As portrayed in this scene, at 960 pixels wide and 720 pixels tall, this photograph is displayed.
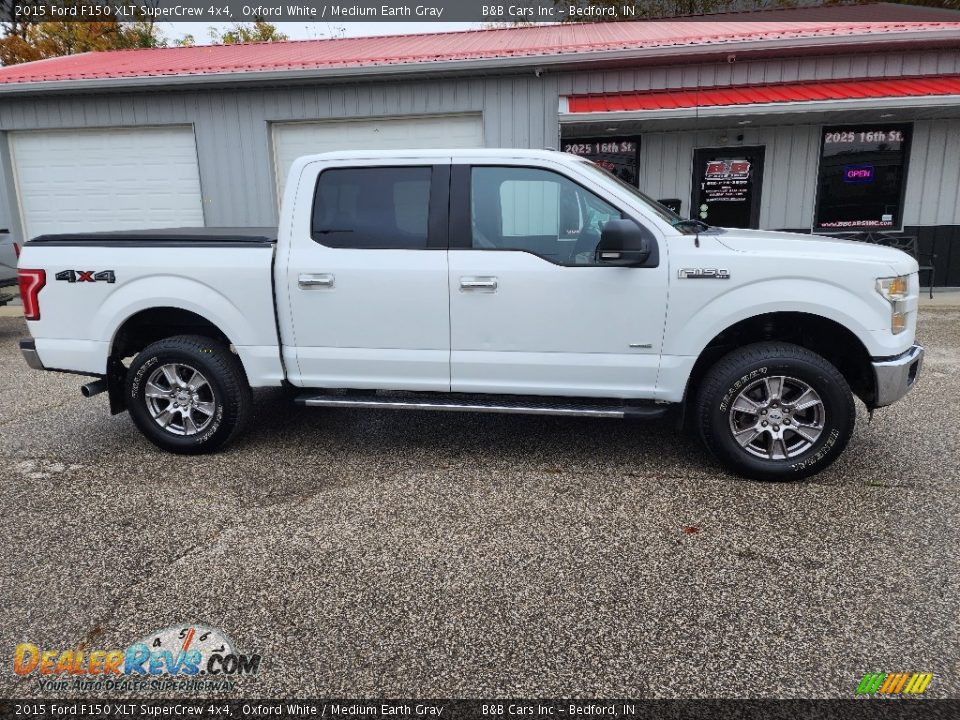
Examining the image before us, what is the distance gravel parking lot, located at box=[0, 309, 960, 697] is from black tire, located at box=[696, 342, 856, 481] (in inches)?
7.3

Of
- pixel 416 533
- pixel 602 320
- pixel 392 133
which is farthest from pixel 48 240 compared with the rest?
pixel 392 133

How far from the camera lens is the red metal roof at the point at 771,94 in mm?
9711

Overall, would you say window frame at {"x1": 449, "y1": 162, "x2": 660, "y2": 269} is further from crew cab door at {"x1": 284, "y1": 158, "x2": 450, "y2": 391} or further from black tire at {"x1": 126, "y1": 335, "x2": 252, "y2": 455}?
black tire at {"x1": 126, "y1": 335, "x2": 252, "y2": 455}

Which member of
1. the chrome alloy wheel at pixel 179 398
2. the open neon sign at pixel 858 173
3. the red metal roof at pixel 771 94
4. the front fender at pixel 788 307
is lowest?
the chrome alloy wheel at pixel 179 398

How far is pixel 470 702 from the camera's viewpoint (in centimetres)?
241

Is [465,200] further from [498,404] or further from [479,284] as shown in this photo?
[498,404]

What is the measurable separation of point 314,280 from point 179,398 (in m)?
1.35

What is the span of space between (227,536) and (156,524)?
1.56ft

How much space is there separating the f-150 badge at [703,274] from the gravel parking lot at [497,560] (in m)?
1.26

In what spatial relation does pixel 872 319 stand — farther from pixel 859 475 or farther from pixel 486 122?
pixel 486 122

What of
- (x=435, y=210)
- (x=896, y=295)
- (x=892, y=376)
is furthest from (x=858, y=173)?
(x=435, y=210)

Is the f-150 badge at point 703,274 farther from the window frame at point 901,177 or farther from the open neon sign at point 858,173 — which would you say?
the open neon sign at point 858,173

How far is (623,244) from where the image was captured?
3.81m

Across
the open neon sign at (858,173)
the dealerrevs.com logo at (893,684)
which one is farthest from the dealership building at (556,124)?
the dealerrevs.com logo at (893,684)
